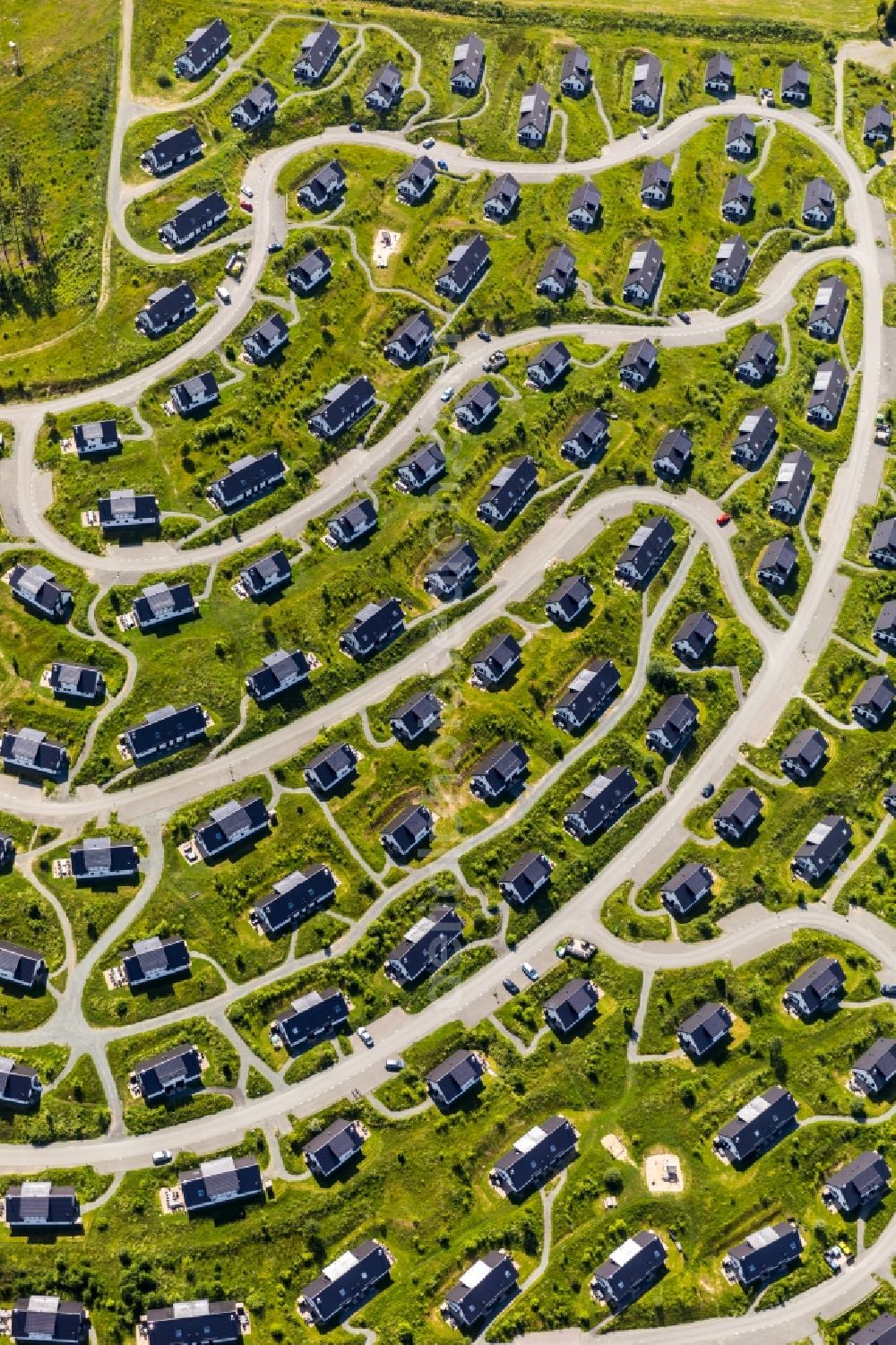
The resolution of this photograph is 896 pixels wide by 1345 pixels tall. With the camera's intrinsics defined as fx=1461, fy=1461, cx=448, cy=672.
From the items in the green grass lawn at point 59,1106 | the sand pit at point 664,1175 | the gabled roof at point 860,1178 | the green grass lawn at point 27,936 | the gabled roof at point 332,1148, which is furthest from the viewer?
the gabled roof at point 860,1178

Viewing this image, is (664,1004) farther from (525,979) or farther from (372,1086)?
(372,1086)

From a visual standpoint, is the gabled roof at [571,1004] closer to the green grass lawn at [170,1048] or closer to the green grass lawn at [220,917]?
the green grass lawn at [220,917]

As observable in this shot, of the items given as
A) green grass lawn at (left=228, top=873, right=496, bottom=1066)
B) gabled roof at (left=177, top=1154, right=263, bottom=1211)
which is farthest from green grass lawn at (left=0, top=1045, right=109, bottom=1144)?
green grass lawn at (left=228, top=873, right=496, bottom=1066)

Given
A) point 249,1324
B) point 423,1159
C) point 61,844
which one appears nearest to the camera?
point 249,1324

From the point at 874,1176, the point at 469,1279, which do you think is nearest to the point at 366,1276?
the point at 469,1279

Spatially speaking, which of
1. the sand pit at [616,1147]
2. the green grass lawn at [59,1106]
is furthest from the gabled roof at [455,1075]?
the green grass lawn at [59,1106]

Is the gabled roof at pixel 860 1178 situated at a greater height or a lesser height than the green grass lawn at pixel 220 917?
lesser
